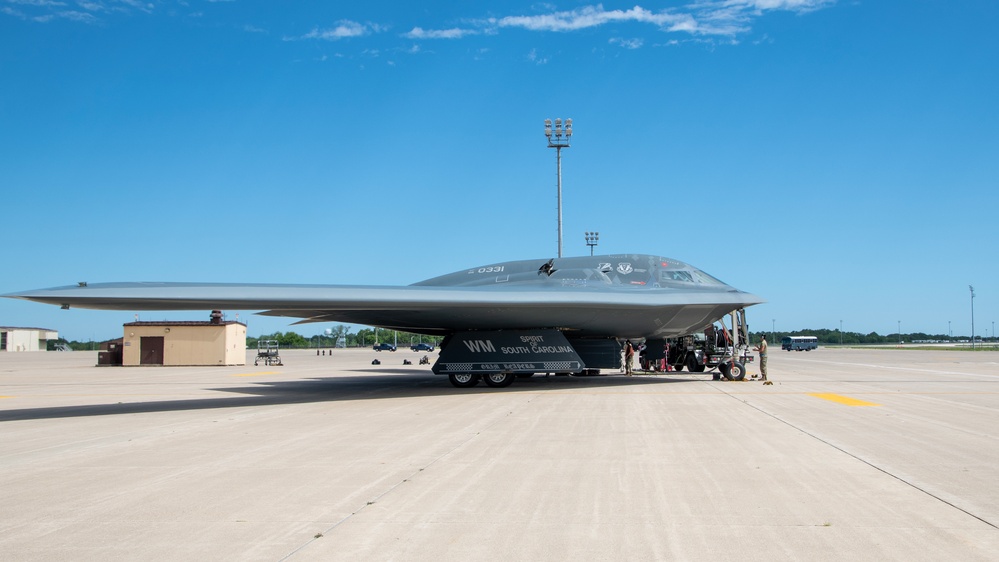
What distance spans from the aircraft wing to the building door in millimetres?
23058

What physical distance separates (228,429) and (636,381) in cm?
1386

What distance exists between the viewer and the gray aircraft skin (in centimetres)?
1470

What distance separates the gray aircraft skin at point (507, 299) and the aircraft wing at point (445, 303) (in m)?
0.02

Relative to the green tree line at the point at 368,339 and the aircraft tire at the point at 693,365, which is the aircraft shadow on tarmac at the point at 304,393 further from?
the green tree line at the point at 368,339

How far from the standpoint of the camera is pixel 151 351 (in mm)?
41094

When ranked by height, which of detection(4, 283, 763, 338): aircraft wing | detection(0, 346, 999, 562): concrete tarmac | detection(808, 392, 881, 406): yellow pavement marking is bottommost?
detection(808, 392, 881, 406): yellow pavement marking

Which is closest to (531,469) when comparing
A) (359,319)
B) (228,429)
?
(228,429)

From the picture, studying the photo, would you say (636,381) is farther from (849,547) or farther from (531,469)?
(849,547)

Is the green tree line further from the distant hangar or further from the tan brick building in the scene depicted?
the tan brick building

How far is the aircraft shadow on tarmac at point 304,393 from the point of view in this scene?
1548 centimetres

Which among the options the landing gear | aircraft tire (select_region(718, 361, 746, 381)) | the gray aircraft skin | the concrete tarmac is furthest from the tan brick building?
aircraft tire (select_region(718, 361, 746, 381))

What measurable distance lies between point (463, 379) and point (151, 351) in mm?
28036

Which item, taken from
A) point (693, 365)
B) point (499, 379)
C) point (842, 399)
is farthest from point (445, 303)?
point (693, 365)

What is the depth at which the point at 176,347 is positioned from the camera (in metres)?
40.8
